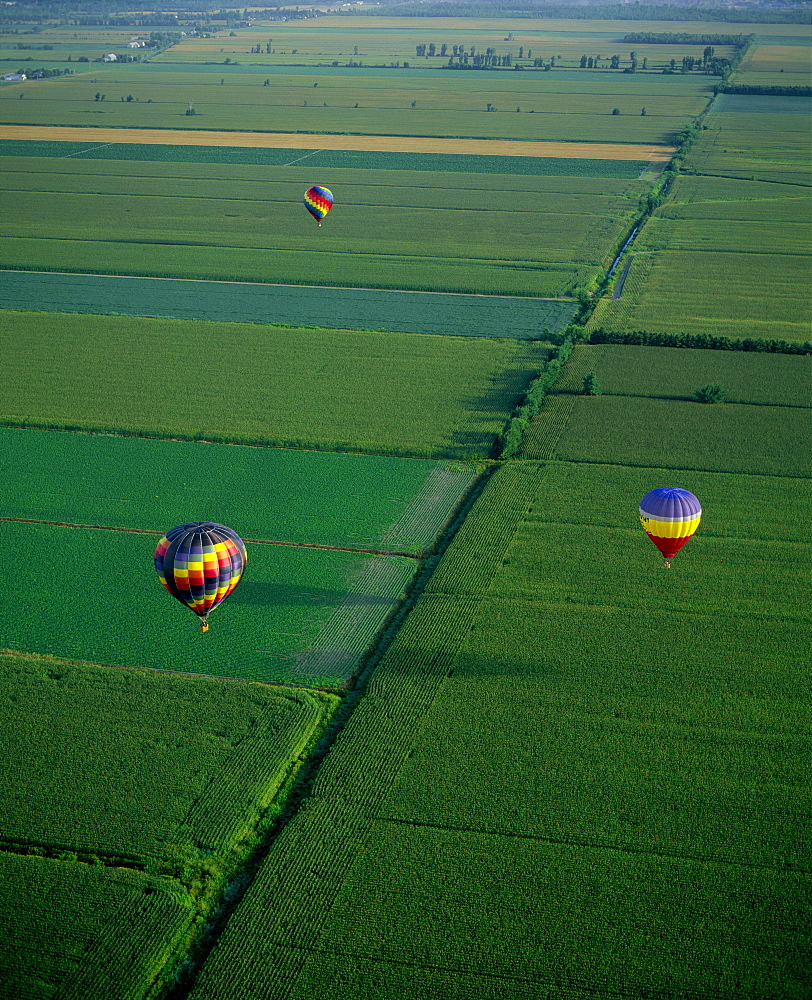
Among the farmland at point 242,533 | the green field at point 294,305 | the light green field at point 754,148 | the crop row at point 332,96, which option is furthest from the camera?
the crop row at point 332,96

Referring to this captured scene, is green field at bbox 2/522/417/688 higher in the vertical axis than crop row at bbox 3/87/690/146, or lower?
lower

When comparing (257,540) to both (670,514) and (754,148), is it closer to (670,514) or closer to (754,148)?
(670,514)

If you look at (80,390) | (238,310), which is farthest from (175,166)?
(80,390)

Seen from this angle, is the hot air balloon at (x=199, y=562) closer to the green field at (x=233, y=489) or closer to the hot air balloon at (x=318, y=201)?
the green field at (x=233, y=489)

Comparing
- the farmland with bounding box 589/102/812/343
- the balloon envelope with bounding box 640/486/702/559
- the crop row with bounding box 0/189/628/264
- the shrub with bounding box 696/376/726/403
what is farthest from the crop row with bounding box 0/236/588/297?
the balloon envelope with bounding box 640/486/702/559

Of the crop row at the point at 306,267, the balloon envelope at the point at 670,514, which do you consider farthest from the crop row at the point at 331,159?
the balloon envelope at the point at 670,514

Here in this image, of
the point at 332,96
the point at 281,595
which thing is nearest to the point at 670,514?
the point at 281,595

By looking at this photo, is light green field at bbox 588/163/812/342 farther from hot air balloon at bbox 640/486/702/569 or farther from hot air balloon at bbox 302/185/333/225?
hot air balloon at bbox 640/486/702/569
